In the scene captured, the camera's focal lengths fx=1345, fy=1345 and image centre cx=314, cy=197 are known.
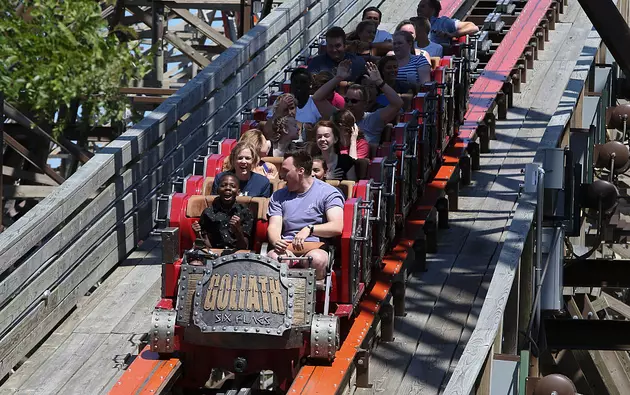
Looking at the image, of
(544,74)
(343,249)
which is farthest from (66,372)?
(544,74)

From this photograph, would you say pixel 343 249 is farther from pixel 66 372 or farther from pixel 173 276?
pixel 66 372

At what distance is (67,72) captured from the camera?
32.3 ft

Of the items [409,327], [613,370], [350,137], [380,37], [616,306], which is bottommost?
[613,370]

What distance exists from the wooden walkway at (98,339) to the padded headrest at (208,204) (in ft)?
3.33

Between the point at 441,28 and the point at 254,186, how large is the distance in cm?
503

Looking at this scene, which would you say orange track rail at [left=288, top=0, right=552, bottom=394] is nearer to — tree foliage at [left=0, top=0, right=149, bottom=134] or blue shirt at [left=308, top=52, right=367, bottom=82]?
blue shirt at [left=308, top=52, right=367, bottom=82]

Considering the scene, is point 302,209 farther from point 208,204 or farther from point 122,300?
point 122,300

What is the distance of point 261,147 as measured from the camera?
30.9ft

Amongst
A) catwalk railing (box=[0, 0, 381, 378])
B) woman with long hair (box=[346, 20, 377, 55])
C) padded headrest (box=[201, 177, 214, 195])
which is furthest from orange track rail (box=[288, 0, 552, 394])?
catwalk railing (box=[0, 0, 381, 378])

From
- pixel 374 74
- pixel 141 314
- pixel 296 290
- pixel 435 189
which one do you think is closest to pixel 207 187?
pixel 141 314

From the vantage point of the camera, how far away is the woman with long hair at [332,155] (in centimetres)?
898

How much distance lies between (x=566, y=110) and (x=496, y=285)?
331 centimetres

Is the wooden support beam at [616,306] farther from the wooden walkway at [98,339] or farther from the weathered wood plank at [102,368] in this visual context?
the weathered wood plank at [102,368]

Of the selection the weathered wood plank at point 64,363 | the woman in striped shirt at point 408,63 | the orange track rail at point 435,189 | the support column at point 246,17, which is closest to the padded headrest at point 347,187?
the orange track rail at point 435,189
